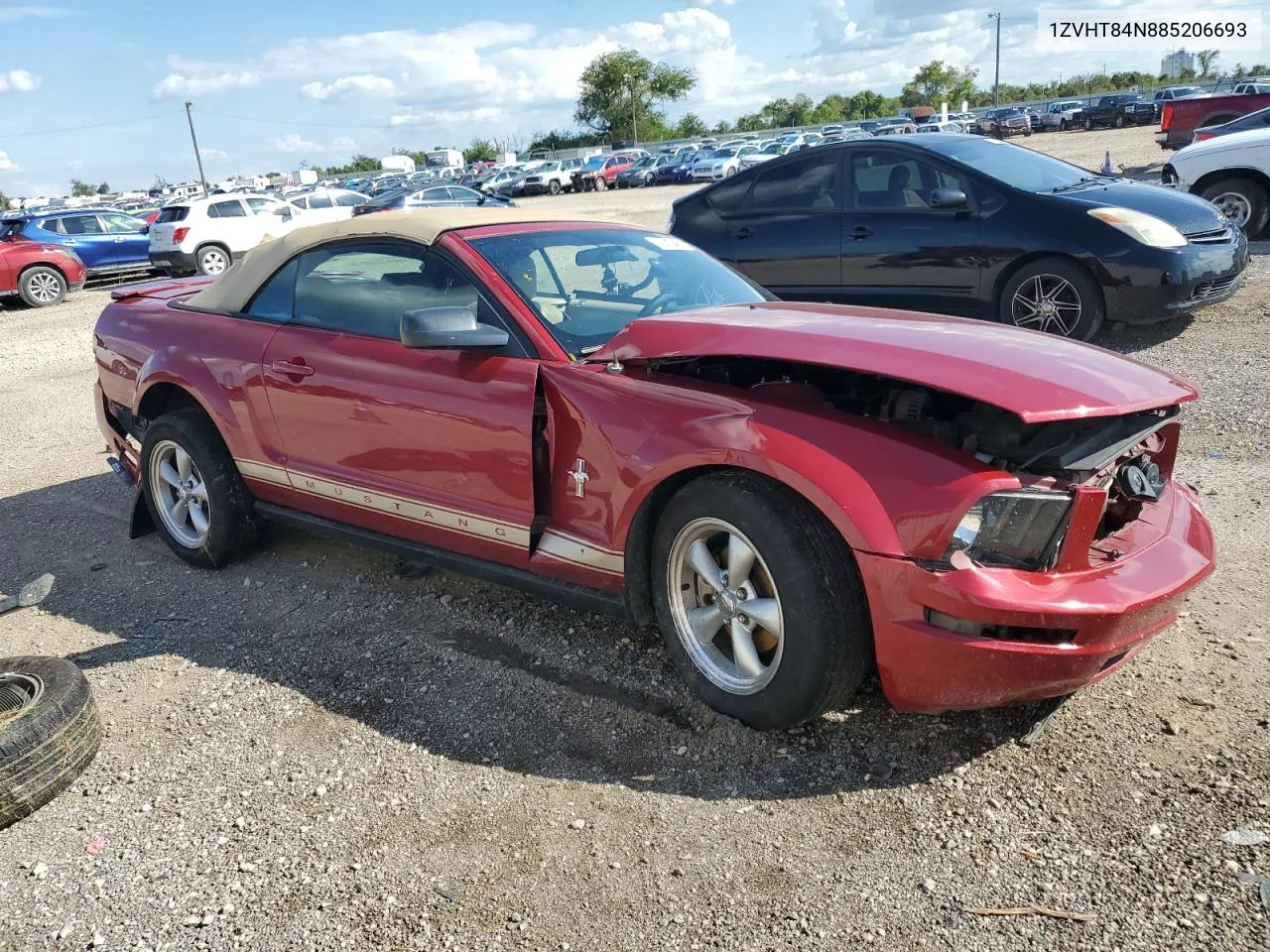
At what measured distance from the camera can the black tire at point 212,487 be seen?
14.9 ft

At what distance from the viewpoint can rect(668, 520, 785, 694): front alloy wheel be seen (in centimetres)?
291

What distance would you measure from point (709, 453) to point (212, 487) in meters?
2.72

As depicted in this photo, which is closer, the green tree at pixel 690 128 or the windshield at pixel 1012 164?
the windshield at pixel 1012 164

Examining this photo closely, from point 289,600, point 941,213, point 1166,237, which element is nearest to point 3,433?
point 289,600

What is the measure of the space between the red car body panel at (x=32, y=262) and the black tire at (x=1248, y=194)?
17.2 metres

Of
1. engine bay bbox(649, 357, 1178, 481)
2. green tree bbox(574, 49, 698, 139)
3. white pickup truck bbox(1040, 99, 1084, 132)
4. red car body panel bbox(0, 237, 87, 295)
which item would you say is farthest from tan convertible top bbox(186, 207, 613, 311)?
green tree bbox(574, 49, 698, 139)

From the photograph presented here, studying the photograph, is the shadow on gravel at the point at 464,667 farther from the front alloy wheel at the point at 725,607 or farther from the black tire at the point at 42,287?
the black tire at the point at 42,287

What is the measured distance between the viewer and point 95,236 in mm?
19547

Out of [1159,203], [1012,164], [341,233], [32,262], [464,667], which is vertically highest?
[341,233]

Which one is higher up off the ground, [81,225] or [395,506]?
[81,225]

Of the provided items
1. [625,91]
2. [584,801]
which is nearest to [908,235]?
[584,801]

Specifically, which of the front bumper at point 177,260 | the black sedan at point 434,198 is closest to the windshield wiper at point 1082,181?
the front bumper at point 177,260

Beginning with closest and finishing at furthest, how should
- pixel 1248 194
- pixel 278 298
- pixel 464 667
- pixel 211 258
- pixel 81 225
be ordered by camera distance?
1. pixel 464 667
2. pixel 278 298
3. pixel 1248 194
4. pixel 211 258
5. pixel 81 225

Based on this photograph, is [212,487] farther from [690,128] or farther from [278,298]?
[690,128]
